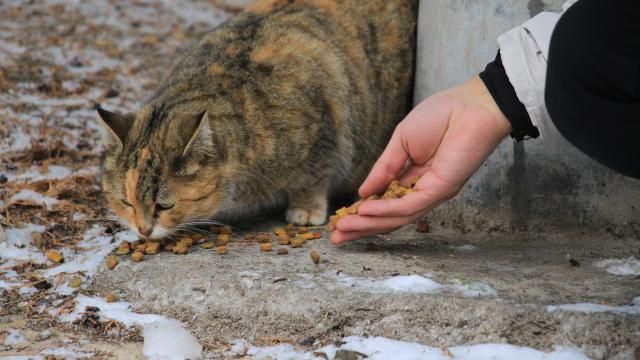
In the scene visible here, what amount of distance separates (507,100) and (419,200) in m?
0.47

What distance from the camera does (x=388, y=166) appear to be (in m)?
3.22

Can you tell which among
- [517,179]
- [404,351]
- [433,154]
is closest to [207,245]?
[433,154]

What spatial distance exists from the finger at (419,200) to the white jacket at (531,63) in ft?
Result: 1.31

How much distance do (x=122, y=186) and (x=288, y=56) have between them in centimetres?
107

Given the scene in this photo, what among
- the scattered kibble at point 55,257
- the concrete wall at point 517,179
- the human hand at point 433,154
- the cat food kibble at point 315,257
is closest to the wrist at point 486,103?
the human hand at point 433,154

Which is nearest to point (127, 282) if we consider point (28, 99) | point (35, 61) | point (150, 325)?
point (150, 325)

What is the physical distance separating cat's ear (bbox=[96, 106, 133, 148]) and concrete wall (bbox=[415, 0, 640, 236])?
1.43 metres

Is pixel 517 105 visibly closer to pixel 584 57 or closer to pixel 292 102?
pixel 584 57

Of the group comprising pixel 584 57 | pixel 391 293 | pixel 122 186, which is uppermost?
pixel 584 57

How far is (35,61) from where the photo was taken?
6051mm

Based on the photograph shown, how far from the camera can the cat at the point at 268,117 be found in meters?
3.55

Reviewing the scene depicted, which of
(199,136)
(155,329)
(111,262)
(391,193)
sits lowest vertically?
(155,329)

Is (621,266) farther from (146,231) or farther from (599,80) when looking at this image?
(146,231)

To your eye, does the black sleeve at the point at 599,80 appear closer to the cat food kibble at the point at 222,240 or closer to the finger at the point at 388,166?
the finger at the point at 388,166
